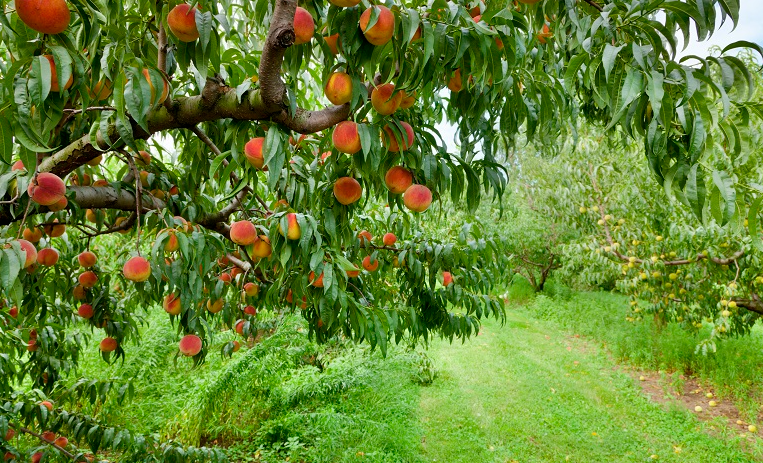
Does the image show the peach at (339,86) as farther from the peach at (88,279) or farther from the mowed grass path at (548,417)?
the mowed grass path at (548,417)

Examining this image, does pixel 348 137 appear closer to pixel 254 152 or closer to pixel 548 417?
pixel 254 152

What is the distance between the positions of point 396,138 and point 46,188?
3.24 ft

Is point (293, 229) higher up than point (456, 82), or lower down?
lower down

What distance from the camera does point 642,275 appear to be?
5340 millimetres

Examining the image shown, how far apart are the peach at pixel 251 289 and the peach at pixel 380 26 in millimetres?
1806

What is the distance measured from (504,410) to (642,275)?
210 centimetres

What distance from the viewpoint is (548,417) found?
523cm

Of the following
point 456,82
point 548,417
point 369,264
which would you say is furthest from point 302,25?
point 548,417

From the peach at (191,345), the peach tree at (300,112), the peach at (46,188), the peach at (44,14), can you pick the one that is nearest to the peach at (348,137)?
the peach tree at (300,112)

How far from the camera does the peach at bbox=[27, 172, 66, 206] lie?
1.33 meters

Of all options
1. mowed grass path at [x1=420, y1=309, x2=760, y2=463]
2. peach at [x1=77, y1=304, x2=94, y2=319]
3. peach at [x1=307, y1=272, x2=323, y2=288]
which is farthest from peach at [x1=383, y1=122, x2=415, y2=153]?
mowed grass path at [x1=420, y1=309, x2=760, y2=463]

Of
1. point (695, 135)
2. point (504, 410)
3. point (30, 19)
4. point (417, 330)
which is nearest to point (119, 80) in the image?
point (30, 19)

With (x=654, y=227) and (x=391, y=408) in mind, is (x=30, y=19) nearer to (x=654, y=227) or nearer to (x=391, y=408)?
(x=391, y=408)

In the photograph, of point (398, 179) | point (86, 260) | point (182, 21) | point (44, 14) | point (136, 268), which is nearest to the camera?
point (44, 14)
